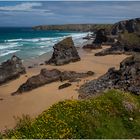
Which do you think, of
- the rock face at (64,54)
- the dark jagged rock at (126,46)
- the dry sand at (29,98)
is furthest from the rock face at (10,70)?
the dark jagged rock at (126,46)

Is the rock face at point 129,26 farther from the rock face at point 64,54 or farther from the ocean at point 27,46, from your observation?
the rock face at point 64,54

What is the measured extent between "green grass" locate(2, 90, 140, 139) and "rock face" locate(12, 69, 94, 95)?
17.8m

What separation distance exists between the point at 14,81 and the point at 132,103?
23.0 m

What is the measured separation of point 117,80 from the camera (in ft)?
89.2

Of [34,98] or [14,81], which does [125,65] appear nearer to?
[34,98]

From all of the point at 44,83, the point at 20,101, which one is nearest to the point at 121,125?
the point at 20,101

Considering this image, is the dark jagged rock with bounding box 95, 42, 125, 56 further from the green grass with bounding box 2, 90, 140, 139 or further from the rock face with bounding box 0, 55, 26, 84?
the green grass with bounding box 2, 90, 140, 139

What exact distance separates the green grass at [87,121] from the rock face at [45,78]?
17772mm

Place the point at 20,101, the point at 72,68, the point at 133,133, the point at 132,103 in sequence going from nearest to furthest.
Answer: the point at 133,133 < the point at 132,103 < the point at 20,101 < the point at 72,68

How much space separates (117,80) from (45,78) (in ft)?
A: 25.5

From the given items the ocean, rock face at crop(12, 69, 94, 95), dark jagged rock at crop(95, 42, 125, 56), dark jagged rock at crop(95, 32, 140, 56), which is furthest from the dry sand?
the ocean

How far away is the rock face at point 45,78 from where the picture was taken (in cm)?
3073

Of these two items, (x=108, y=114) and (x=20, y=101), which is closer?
(x=108, y=114)

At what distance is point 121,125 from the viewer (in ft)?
40.6
